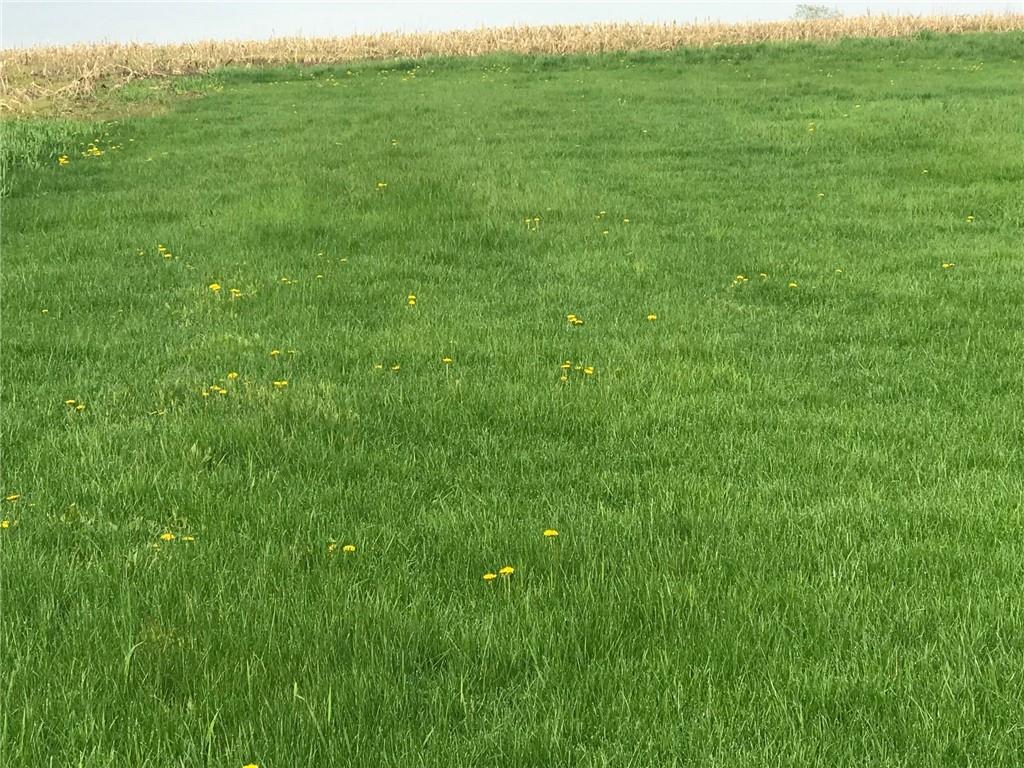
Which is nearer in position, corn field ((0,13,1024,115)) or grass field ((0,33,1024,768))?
grass field ((0,33,1024,768))

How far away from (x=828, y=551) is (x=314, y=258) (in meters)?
7.28

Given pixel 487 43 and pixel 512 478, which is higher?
pixel 487 43

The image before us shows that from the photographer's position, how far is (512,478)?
4988 mm

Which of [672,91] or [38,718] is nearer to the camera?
[38,718]

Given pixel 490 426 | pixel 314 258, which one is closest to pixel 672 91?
pixel 314 258

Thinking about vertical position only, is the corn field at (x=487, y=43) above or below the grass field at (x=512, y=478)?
above

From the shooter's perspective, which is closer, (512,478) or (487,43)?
(512,478)

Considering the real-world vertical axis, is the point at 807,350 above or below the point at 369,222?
below

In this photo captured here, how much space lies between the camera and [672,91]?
79.3 ft

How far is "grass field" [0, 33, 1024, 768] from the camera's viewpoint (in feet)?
9.95

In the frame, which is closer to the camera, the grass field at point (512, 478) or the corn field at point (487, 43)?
the grass field at point (512, 478)

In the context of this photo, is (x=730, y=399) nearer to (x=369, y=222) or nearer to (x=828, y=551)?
(x=828, y=551)

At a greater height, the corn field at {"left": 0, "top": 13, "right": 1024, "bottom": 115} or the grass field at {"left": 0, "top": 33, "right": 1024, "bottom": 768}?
the corn field at {"left": 0, "top": 13, "right": 1024, "bottom": 115}

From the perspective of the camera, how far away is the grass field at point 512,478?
3033 mm
